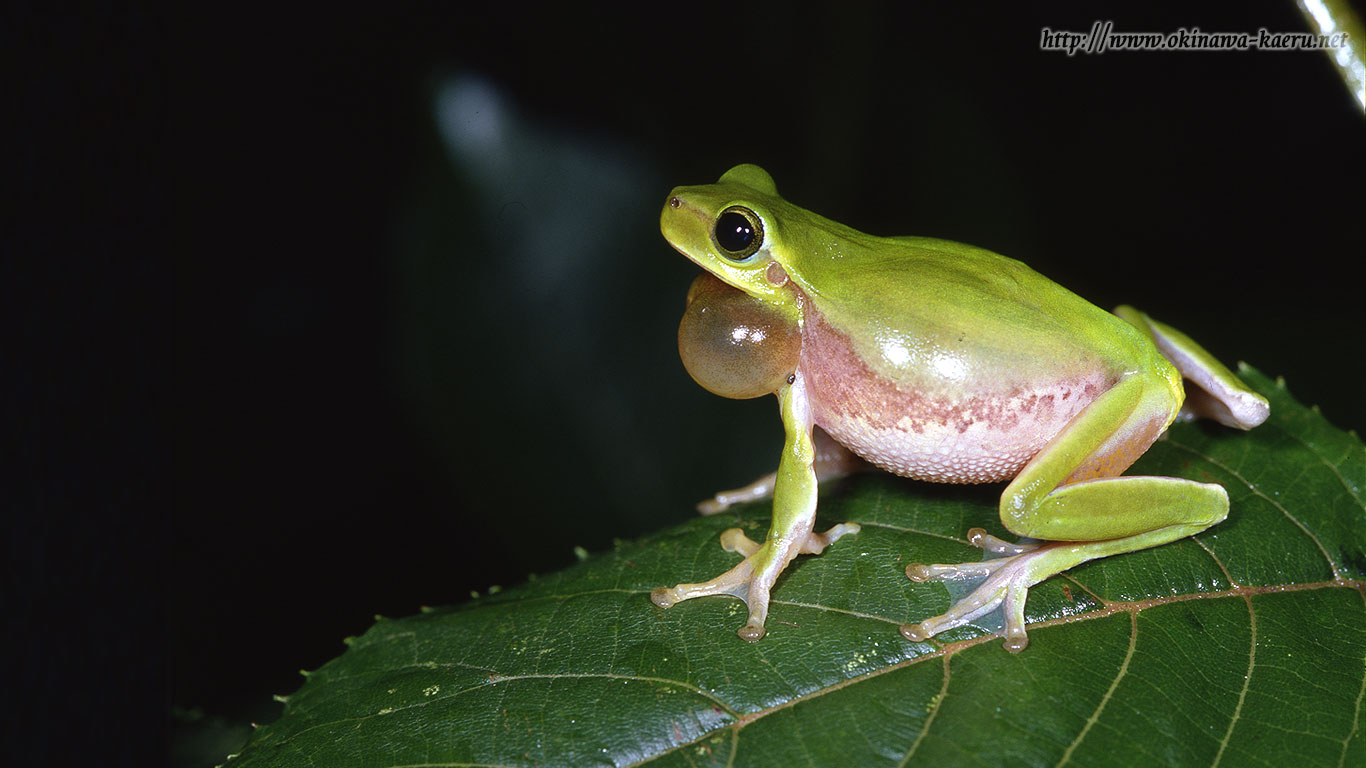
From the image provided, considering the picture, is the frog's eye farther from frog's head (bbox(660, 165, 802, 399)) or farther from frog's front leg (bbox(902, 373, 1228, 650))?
frog's front leg (bbox(902, 373, 1228, 650))

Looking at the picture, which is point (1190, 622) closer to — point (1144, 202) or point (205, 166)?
point (1144, 202)

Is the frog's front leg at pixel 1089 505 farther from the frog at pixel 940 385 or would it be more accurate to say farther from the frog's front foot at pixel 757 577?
the frog's front foot at pixel 757 577

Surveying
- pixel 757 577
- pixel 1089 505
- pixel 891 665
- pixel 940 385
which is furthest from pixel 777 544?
pixel 1089 505

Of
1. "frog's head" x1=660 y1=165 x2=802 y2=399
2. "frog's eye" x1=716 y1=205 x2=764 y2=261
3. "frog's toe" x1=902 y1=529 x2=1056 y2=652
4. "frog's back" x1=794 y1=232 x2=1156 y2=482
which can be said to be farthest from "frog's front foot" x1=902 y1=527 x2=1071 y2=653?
"frog's eye" x1=716 y1=205 x2=764 y2=261

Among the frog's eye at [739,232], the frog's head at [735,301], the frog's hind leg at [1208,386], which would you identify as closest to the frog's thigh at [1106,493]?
the frog's hind leg at [1208,386]

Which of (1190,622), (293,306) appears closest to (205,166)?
(293,306)

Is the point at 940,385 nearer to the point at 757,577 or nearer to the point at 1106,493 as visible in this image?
the point at 1106,493
